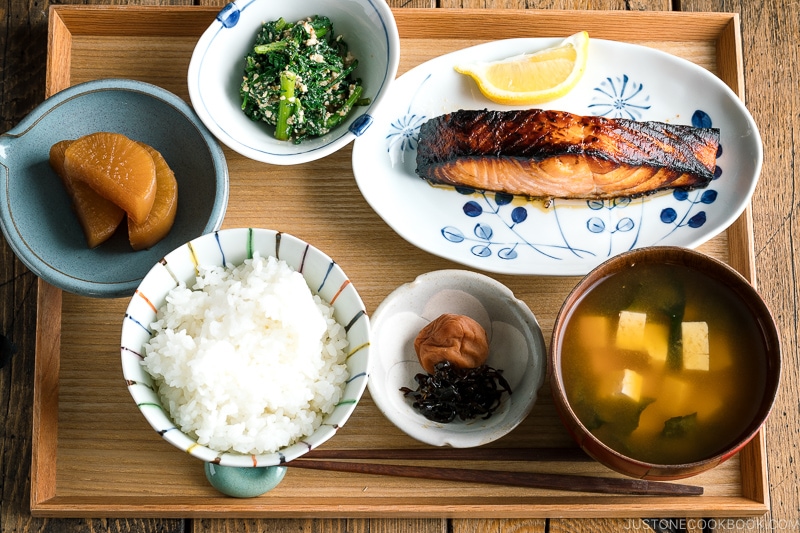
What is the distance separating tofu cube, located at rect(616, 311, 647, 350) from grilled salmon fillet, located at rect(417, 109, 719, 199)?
0.51 metres

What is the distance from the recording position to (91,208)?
2.38 meters

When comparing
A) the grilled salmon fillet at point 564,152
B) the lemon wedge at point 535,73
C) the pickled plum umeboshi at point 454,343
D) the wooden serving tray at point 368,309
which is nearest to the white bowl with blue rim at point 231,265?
the wooden serving tray at point 368,309

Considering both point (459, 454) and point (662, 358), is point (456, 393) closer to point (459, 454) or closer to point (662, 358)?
point (459, 454)

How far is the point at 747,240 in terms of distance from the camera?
2590 millimetres

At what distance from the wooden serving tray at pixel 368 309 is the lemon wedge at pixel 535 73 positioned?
13 cm

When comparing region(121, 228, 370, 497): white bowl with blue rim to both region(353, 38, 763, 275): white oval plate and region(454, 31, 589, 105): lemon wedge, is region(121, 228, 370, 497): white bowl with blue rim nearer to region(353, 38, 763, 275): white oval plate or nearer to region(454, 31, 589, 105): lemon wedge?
region(353, 38, 763, 275): white oval plate

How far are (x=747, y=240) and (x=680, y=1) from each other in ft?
3.17

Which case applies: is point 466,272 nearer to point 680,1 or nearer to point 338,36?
point 338,36

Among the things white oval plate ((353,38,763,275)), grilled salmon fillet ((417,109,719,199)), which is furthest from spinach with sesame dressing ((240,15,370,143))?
grilled salmon fillet ((417,109,719,199))

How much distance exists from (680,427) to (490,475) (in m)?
0.61

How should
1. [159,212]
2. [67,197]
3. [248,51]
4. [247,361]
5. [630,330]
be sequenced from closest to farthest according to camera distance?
1. [247,361]
2. [630,330]
3. [159,212]
4. [67,197]
5. [248,51]

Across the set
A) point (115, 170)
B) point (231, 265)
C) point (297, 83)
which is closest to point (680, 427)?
point (231, 265)

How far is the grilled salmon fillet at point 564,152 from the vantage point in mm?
2514

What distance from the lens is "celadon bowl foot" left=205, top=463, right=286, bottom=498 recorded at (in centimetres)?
235
